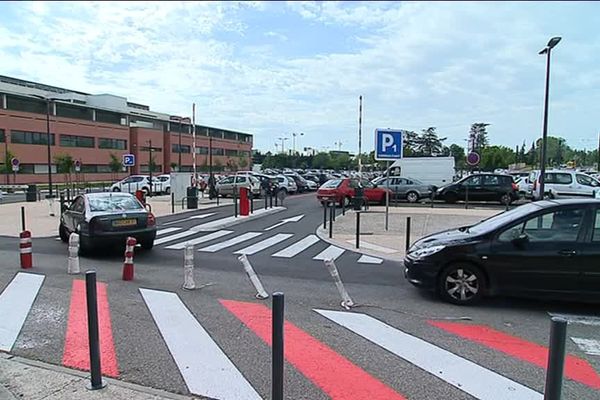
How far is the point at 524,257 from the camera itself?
20.5 ft

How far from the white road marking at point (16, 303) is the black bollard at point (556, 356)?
4.98 m

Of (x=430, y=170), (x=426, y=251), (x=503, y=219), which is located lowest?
(x=426, y=251)

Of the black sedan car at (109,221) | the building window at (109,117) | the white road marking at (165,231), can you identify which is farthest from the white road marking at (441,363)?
A: the building window at (109,117)

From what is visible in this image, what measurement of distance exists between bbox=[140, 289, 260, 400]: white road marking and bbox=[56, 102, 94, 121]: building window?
2466 inches

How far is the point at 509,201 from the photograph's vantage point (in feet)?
73.7

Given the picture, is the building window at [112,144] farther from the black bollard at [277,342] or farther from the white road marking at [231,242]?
the black bollard at [277,342]

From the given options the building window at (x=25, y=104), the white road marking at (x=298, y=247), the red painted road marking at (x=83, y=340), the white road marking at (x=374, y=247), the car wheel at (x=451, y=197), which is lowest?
the white road marking at (x=298, y=247)

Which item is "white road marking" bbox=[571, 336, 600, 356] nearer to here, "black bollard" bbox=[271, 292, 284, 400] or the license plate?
"black bollard" bbox=[271, 292, 284, 400]

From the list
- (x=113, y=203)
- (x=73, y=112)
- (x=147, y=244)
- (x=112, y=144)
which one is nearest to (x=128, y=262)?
(x=147, y=244)

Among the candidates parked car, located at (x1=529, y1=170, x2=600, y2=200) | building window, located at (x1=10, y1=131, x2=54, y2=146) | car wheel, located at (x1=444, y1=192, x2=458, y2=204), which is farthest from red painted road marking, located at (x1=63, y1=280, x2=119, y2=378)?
building window, located at (x1=10, y1=131, x2=54, y2=146)

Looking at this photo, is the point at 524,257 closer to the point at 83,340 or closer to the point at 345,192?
the point at 83,340

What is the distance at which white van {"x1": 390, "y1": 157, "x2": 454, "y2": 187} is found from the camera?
103 ft

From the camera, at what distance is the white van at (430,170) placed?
31.5 meters

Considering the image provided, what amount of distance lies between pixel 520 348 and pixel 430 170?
2803cm
